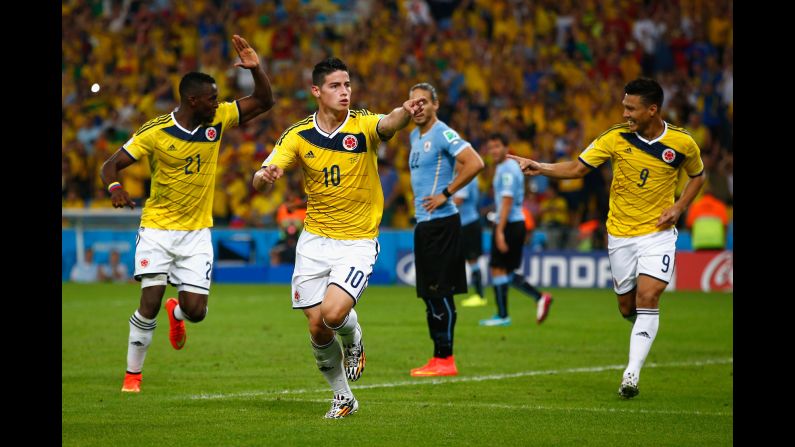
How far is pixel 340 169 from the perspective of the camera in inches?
346

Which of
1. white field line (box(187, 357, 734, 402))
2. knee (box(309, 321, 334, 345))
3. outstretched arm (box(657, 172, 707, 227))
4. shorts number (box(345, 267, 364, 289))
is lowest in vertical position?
white field line (box(187, 357, 734, 402))

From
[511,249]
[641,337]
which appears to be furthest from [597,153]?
[511,249]

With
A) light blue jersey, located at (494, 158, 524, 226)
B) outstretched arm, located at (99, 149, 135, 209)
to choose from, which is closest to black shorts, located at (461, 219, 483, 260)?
light blue jersey, located at (494, 158, 524, 226)

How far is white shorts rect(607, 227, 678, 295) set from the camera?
33.2ft

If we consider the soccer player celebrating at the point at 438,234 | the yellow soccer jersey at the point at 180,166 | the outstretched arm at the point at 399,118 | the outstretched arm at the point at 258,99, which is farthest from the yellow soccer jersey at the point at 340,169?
the soccer player celebrating at the point at 438,234

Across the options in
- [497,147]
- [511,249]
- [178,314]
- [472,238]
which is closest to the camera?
[178,314]

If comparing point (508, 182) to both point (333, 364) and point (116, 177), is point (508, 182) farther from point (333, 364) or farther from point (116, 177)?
point (333, 364)

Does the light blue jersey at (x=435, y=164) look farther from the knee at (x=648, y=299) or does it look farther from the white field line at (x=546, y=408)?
the white field line at (x=546, y=408)

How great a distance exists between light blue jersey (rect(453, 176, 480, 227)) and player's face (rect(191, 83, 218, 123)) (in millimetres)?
6254

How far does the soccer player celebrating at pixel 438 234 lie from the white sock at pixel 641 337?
6.35 feet

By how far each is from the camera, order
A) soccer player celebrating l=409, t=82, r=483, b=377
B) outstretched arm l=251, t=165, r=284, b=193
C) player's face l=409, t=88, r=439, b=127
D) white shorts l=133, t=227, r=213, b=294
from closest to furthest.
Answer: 1. outstretched arm l=251, t=165, r=284, b=193
2. white shorts l=133, t=227, r=213, b=294
3. soccer player celebrating l=409, t=82, r=483, b=377
4. player's face l=409, t=88, r=439, b=127

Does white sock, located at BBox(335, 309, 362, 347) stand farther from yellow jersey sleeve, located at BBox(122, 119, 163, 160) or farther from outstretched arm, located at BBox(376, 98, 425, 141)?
yellow jersey sleeve, located at BBox(122, 119, 163, 160)

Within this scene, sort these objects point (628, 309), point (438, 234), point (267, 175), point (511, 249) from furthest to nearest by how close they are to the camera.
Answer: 1. point (511, 249)
2. point (438, 234)
3. point (628, 309)
4. point (267, 175)

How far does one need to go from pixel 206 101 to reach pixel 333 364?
282 centimetres
